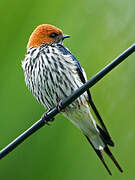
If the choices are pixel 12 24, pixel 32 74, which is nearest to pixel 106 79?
pixel 12 24

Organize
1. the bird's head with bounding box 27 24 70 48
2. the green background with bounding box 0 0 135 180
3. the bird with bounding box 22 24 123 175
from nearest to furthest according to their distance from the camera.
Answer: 1. the green background with bounding box 0 0 135 180
2. the bird with bounding box 22 24 123 175
3. the bird's head with bounding box 27 24 70 48

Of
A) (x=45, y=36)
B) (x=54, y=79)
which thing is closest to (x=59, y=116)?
(x=54, y=79)

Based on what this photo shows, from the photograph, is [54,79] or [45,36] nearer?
[54,79]

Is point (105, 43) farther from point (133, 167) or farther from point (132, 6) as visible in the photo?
point (133, 167)

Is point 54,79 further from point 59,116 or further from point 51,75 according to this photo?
point 59,116

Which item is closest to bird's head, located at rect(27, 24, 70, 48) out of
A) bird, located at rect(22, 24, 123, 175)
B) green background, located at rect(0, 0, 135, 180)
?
bird, located at rect(22, 24, 123, 175)

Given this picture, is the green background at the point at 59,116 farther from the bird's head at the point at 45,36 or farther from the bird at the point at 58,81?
the bird's head at the point at 45,36

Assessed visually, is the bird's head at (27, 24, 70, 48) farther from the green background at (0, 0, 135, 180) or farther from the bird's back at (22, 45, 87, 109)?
the green background at (0, 0, 135, 180)
